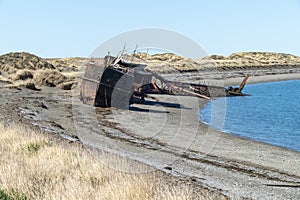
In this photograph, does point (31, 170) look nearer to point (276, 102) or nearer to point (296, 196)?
point (296, 196)

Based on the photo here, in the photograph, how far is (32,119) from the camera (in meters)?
23.1

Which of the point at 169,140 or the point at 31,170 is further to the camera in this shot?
the point at 169,140

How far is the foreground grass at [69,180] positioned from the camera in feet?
23.7

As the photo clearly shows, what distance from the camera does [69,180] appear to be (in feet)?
27.3

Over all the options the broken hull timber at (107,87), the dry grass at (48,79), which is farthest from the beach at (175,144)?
the dry grass at (48,79)

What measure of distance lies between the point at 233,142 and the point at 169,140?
10.7 ft

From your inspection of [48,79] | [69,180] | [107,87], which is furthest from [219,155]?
[48,79]

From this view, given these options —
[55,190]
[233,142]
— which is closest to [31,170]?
[55,190]

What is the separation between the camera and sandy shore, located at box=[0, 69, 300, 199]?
39.0ft

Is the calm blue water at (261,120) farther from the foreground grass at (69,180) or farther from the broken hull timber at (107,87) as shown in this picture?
the foreground grass at (69,180)

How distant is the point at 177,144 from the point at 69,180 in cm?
1017

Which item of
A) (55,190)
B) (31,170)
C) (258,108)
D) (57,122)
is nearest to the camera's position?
(55,190)

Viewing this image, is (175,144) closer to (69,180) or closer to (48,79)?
(69,180)

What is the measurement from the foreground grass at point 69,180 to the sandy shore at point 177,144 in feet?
3.43
